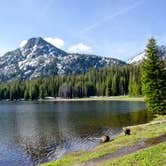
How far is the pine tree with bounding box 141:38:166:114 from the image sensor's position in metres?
54.7

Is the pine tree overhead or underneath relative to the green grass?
overhead

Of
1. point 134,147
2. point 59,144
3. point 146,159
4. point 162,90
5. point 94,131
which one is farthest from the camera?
Answer: point 162,90

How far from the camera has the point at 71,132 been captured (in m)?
49.1

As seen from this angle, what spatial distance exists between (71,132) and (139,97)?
11489 centimetres

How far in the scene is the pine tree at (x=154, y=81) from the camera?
5472cm

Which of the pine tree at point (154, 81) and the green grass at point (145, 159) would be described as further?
the pine tree at point (154, 81)

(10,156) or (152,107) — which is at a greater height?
(152,107)

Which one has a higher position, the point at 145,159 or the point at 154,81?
the point at 154,81

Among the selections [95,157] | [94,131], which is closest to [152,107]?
[94,131]

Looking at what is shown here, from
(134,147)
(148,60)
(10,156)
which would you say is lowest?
(10,156)

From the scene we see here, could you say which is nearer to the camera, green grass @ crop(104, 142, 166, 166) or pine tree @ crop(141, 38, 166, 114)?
green grass @ crop(104, 142, 166, 166)

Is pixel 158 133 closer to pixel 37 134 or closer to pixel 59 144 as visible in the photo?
pixel 59 144

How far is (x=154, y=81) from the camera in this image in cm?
5519

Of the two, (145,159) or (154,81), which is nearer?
(145,159)
